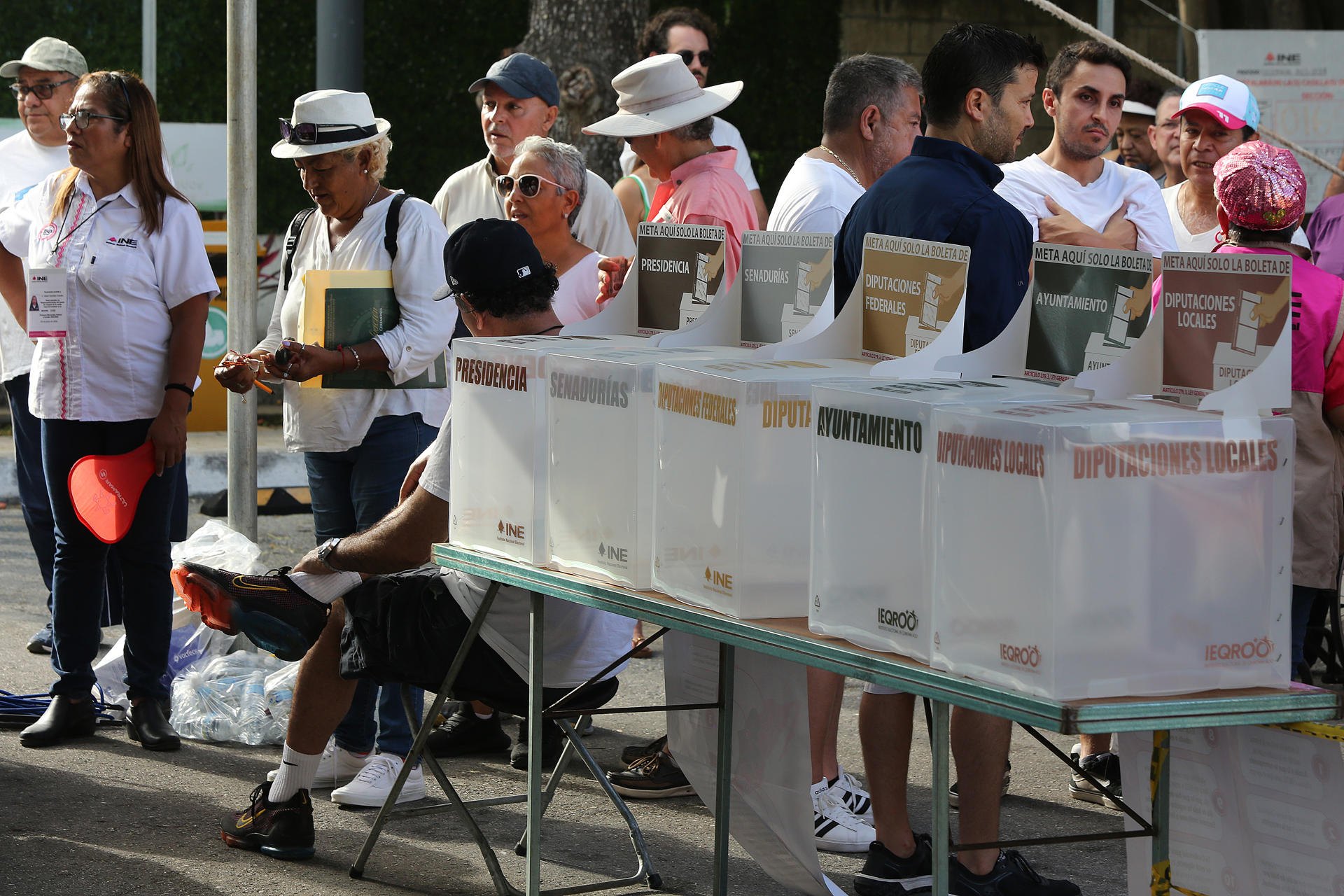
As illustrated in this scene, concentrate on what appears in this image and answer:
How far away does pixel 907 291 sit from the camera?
2.95 metres

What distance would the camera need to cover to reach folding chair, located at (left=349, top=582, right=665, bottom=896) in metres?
3.53

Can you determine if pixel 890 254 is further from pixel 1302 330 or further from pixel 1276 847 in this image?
pixel 1302 330

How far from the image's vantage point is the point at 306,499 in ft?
28.3

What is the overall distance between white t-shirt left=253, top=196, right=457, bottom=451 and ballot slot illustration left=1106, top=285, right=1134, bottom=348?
7.71ft

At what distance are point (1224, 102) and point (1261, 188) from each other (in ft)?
5.40

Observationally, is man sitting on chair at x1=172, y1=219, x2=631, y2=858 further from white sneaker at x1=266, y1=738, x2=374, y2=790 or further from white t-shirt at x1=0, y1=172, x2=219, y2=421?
white t-shirt at x1=0, y1=172, x2=219, y2=421

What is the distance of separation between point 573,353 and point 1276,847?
150 cm

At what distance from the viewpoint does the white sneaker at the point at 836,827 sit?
13.4ft

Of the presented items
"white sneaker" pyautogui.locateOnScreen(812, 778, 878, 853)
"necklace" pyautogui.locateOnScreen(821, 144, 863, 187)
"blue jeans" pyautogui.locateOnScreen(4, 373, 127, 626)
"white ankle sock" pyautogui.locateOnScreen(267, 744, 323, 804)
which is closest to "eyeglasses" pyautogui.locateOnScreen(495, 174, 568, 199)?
"necklace" pyautogui.locateOnScreen(821, 144, 863, 187)

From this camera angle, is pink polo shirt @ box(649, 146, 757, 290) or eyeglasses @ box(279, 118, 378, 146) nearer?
eyeglasses @ box(279, 118, 378, 146)

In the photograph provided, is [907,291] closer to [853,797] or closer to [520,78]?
[853,797]

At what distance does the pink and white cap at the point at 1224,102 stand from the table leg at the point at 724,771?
2.77 metres

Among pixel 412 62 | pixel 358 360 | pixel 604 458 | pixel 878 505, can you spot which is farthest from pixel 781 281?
pixel 412 62

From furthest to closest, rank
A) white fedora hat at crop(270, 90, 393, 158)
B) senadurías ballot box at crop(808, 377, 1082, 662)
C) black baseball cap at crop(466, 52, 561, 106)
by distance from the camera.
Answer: black baseball cap at crop(466, 52, 561, 106), white fedora hat at crop(270, 90, 393, 158), senadurías ballot box at crop(808, 377, 1082, 662)
